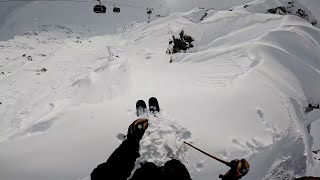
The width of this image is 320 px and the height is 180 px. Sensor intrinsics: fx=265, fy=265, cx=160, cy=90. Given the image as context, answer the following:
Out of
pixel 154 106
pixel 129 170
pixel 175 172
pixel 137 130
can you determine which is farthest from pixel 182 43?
pixel 175 172

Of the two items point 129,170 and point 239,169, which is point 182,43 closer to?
point 129,170

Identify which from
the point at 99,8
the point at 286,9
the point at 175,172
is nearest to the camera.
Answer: the point at 175,172

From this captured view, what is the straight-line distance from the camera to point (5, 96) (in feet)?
56.5

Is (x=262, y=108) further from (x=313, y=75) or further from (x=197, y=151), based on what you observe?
(x=313, y=75)

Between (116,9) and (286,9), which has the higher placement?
(116,9)

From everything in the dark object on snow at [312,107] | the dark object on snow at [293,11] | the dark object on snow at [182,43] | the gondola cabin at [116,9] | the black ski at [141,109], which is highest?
the gondola cabin at [116,9]

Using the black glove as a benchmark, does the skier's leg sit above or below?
below

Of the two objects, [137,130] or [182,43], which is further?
[182,43]

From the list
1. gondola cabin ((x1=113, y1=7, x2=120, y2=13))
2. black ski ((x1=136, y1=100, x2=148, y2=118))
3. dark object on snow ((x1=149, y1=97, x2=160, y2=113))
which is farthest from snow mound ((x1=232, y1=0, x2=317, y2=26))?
black ski ((x1=136, y1=100, x2=148, y2=118))

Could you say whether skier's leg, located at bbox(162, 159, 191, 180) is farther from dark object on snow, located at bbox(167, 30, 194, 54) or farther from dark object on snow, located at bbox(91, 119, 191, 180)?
dark object on snow, located at bbox(167, 30, 194, 54)

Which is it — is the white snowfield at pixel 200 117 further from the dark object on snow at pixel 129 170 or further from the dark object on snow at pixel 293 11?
the dark object on snow at pixel 293 11

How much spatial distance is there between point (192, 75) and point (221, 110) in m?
3.25

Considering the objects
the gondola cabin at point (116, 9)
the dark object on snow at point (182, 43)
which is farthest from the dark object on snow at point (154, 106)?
the gondola cabin at point (116, 9)

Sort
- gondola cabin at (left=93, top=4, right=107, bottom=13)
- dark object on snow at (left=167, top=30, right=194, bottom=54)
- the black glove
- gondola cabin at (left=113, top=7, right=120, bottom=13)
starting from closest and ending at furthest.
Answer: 1. the black glove
2. dark object on snow at (left=167, top=30, right=194, bottom=54)
3. gondola cabin at (left=93, top=4, right=107, bottom=13)
4. gondola cabin at (left=113, top=7, right=120, bottom=13)
